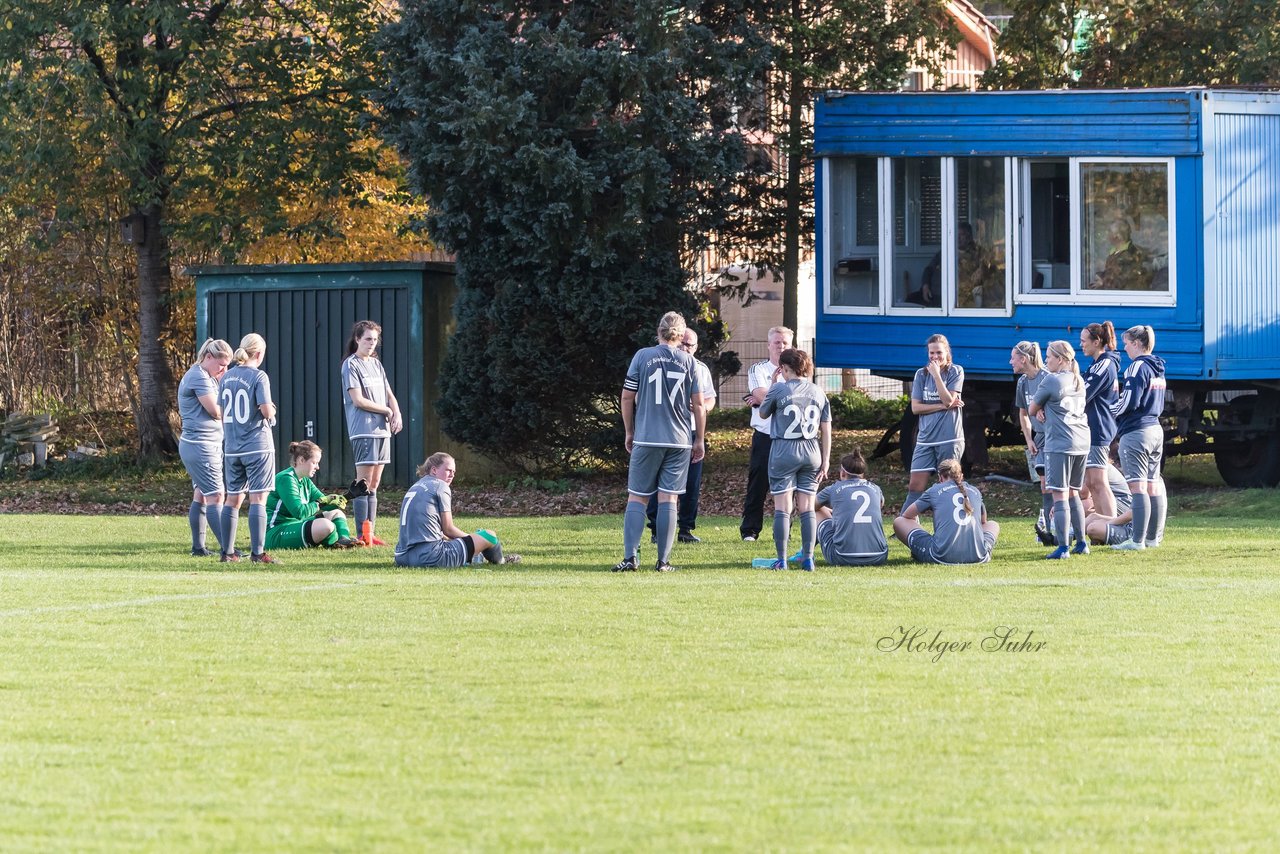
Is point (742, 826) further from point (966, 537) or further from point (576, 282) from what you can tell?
point (576, 282)

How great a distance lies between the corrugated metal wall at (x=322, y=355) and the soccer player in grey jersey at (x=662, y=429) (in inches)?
353

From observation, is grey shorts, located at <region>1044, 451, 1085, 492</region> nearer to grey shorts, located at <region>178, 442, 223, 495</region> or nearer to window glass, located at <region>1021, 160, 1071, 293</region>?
grey shorts, located at <region>178, 442, 223, 495</region>

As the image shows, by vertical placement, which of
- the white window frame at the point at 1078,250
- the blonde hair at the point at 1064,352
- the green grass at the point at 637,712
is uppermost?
the white window frame at the point at 1078,250

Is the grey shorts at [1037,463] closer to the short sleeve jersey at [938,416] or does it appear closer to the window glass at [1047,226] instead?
the short sleeve jersey at [938,416]

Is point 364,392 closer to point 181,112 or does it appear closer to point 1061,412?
point 1061,412

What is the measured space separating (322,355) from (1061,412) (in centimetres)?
1090

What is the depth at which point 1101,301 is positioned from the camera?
60.8ft

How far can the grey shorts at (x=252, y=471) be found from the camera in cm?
1272

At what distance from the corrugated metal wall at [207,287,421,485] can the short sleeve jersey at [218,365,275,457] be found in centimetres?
775

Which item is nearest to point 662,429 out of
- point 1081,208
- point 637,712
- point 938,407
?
point 938,407

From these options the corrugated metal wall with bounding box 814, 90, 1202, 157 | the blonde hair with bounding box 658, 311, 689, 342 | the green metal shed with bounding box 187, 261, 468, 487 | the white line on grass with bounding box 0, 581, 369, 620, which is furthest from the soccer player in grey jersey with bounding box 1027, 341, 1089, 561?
the green metal shed with bounding box 187, 261, 468, 487

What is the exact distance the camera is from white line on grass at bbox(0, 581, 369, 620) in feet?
33.2

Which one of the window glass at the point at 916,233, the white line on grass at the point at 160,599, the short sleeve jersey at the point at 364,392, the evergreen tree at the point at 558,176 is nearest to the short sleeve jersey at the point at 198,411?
the short sleeve jersey at the point at 364,392

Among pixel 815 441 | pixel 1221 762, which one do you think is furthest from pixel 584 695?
pixel 815 441
